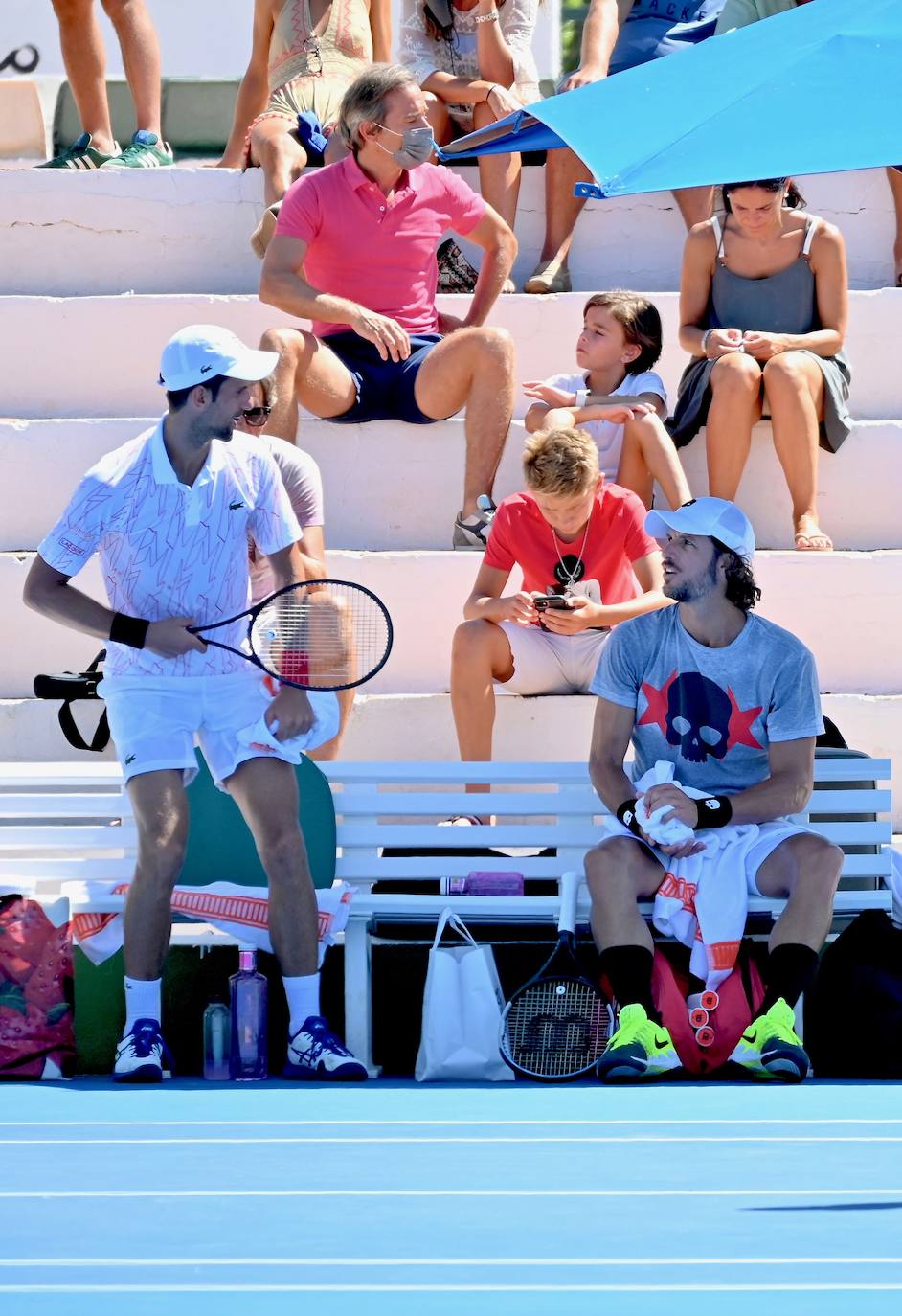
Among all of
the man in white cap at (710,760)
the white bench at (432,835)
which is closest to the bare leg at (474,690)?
→ the white bench at (432,835)

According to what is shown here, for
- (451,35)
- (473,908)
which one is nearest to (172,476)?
(473,908)

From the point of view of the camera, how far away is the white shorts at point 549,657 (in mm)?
5906

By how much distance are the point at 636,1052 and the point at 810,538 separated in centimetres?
230

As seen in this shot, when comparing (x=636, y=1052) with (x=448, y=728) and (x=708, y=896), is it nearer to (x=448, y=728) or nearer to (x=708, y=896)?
(x=708, y=896)

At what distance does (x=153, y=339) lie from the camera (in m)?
7.36

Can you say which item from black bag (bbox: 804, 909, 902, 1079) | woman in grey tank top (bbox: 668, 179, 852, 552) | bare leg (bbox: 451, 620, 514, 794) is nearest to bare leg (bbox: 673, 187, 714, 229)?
woman in grey tank top (bbox: 668, 179, 852, 552)

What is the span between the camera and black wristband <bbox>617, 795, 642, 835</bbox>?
4910 mm

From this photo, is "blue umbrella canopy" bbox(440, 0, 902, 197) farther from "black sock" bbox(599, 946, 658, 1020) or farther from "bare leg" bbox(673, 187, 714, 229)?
"bare leg" bbox(673, 187, 714, 229)

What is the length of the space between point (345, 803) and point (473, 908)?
400mm

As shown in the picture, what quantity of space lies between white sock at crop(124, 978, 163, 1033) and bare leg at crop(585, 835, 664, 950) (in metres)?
0.98
